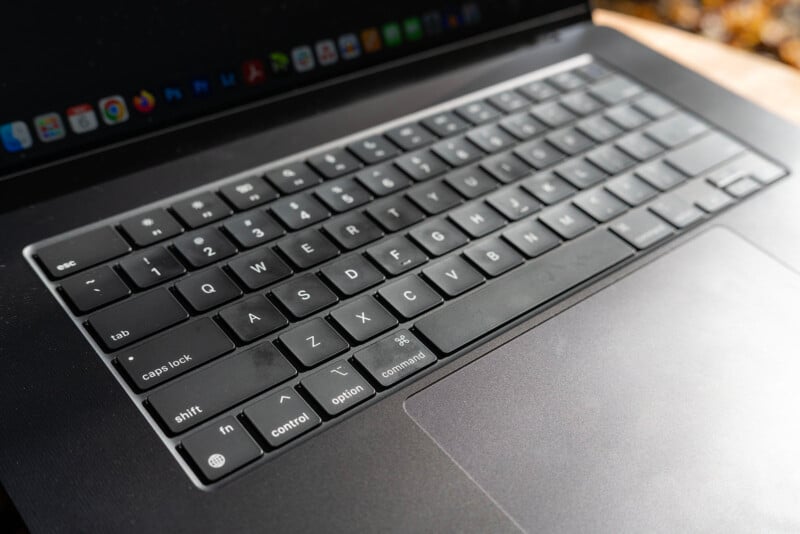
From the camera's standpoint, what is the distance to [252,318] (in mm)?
396

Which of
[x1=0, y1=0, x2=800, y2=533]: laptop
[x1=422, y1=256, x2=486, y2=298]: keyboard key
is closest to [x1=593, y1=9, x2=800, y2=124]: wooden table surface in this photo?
[x1=0, y1=0, x2=800, y2=533]: laptop

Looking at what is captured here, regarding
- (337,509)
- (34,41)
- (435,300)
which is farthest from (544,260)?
(34,41)

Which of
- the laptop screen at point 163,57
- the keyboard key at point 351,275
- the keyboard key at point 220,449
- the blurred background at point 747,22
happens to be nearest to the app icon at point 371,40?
the laptop screen at point 163,57

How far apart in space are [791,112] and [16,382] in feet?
2.12

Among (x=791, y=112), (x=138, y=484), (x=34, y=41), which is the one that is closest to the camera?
(x=138, y=484)

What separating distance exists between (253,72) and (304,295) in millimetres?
196

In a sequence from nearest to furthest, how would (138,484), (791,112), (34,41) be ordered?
(138,484)
(34,41)
(791,112)

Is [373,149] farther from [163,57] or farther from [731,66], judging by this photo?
[731,66]

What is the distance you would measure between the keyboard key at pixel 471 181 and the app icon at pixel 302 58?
0.45ft

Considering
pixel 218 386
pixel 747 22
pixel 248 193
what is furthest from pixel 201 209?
pixel 747 22

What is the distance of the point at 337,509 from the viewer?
327 mm

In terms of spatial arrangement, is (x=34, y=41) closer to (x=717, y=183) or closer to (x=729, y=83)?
(x=717, y=183)

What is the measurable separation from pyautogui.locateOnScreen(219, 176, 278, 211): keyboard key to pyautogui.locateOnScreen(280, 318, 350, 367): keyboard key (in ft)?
0.34

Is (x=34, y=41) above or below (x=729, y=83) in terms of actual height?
above
